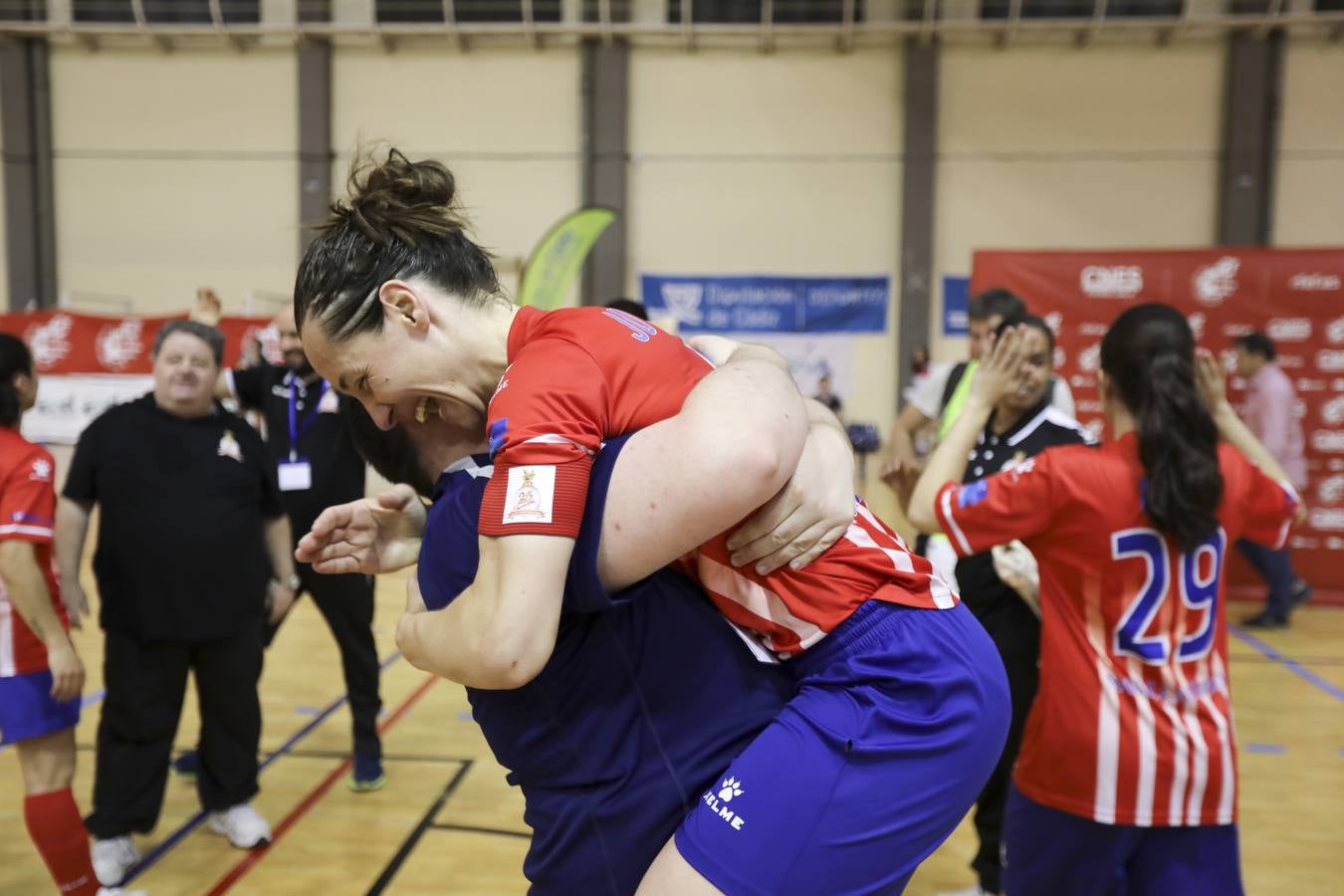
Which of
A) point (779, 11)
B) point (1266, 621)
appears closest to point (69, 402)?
point (779, 11)

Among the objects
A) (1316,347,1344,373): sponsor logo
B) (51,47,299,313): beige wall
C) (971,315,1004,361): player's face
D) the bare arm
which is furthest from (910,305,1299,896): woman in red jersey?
(51,47,299,313): beige wall

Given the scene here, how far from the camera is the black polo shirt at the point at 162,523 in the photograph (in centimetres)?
323

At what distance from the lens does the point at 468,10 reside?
40.3ft

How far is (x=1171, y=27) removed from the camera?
38.0 feet

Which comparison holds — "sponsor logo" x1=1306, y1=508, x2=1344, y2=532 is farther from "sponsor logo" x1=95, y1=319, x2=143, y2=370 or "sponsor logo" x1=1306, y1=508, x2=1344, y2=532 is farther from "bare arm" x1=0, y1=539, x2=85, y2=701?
"sponsor logo" x1=95, y1=319, x2=143, y2=370

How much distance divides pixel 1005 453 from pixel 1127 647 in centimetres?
112

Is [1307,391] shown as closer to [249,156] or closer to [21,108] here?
[249,156]

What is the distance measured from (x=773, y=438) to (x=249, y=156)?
13.4 meters

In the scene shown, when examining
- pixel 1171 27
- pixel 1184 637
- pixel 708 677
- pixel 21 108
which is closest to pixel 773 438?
pixel 708 677

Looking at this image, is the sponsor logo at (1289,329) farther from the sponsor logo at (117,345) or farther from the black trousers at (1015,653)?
the sponsor logo at (117,345)

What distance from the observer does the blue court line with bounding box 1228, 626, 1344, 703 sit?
5391 mm

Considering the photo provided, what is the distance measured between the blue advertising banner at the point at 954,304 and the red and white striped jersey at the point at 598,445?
11456 mm

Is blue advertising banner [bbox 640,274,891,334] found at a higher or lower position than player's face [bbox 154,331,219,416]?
higher

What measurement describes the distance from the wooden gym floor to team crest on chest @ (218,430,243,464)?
146cm
